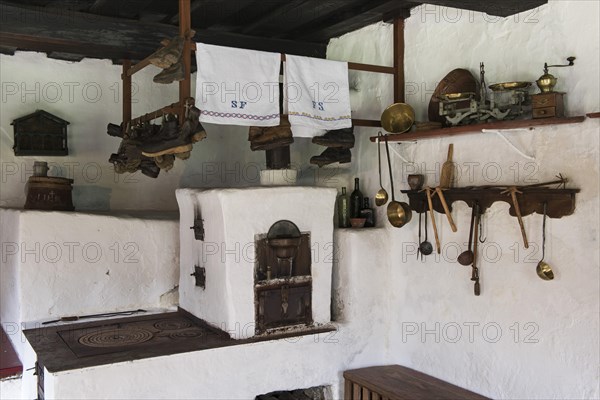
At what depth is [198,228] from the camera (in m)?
3.46

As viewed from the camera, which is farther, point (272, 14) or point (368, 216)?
point (368, 216)

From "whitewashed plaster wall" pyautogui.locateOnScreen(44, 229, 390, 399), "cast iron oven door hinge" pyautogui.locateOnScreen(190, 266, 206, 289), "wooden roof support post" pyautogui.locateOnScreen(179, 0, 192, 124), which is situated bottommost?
"whitewashed plaster wall" pyautogui.locateOnScreen(44, 229, 390, 399)

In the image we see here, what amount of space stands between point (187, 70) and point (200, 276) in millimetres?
1367

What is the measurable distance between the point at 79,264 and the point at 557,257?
9.00ft

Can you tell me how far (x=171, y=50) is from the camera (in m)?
2.65

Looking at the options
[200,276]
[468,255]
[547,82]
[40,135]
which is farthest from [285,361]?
[40,135]

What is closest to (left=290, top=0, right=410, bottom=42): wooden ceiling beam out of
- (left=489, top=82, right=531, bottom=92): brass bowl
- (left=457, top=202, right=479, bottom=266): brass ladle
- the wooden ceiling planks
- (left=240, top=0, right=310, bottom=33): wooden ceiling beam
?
the wooden ceiling planks

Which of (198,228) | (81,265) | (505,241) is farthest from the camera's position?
(81,265)

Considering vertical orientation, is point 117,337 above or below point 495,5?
below

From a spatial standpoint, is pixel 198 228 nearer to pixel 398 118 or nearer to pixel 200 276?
pixel 200 276

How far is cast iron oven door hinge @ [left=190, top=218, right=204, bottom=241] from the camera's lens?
3436 millimetres

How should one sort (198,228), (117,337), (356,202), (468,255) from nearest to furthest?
(468,255) < (117,337) < (198,228) < (356,202)

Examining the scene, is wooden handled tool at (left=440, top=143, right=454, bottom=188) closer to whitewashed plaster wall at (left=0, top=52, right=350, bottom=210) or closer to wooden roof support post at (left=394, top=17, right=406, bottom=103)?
wooden roof support post at (left=394, top=17, right=406, bottom=103)

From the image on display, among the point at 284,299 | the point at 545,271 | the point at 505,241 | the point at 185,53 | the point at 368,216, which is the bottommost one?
the point at 284,299
